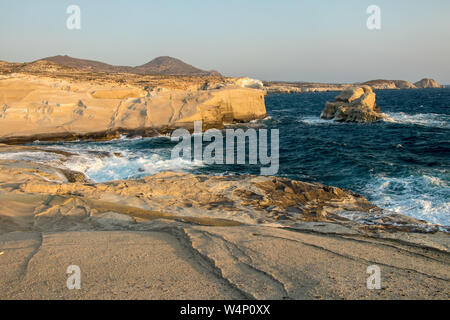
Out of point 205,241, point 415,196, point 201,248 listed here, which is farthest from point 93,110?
point 201,248

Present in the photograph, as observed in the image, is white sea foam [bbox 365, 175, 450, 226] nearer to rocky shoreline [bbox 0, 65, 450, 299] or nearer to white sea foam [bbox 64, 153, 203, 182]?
rocky shoreline [bbox 0, 65, 450, 299]

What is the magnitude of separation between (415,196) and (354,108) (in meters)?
24.8

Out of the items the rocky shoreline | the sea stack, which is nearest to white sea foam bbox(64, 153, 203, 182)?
the rocky shoreline

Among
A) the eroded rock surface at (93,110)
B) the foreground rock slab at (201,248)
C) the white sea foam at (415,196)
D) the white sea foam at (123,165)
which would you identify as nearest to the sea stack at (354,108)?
the eroded rock surface at (93,110)

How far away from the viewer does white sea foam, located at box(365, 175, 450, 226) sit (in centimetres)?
888

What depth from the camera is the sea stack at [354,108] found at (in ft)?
106

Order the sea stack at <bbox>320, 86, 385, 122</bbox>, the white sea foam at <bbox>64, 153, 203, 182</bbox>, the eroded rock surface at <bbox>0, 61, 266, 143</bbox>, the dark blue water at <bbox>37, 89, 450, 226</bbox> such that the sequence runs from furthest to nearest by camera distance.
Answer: the sea stack at <bbox>320, 86, 385, 122</bbox> < the eroded rock surface at <bbox>0, 61, 266, 143</bbox> < the white sea foam at <bbox>64, 153, 203, 182</bbox> < the dark blue water at <bbox>37, 89, 450, 226</bbox>

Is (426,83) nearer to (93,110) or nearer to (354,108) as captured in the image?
(354,108)

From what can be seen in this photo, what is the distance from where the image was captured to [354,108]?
109 feet

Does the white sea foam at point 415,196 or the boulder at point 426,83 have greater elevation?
the boulder at point 426,83

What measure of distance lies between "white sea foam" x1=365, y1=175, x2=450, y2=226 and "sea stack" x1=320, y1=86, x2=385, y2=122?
21.4 metres

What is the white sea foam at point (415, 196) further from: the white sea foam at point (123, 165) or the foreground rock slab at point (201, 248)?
the white sea foam at point (123, 165)

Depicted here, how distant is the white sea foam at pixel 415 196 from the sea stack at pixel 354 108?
70.1 ft

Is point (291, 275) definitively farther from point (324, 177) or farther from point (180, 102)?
point (180, 102)
